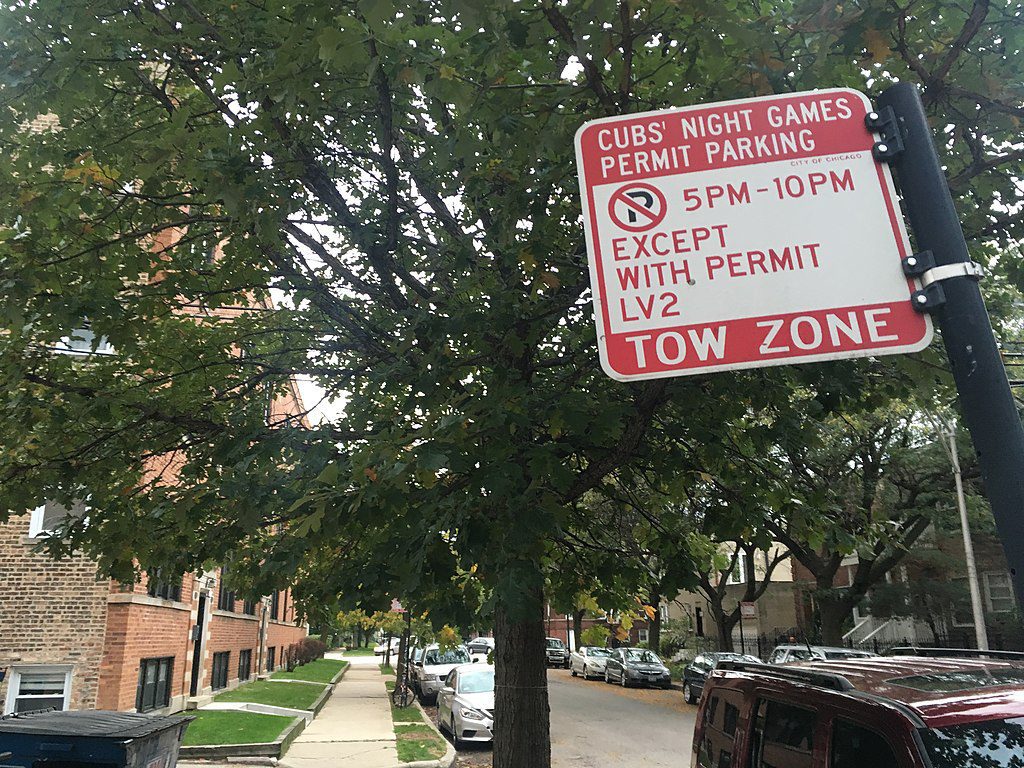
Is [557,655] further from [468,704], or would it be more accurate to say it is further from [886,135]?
[886,135]

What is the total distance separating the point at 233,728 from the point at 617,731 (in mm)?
8500

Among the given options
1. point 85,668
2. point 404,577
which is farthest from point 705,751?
point 85,668

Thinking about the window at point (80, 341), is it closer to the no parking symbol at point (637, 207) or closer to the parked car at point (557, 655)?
the no parking symbol at point (637, 207)

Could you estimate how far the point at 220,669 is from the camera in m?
21.3

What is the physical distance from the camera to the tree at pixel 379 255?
3750 millimetres

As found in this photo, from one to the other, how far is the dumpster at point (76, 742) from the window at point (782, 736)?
16.7 feet

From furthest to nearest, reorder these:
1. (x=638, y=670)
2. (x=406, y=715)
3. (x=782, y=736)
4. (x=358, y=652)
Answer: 1. (x=358, y=652)
2. (x=638, y=670)
3. (x=406, y=715)
4. (x=782, y=736)

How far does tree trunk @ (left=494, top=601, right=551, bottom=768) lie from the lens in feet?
18.9

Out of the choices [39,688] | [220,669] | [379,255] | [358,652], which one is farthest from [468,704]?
[358,652]

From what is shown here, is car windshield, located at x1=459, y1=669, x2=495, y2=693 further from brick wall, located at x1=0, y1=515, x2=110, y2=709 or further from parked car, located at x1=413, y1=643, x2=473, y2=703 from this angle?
brick wall, located at x1=0, y1=515, x2=110, y2=709

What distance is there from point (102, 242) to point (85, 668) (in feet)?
32.2

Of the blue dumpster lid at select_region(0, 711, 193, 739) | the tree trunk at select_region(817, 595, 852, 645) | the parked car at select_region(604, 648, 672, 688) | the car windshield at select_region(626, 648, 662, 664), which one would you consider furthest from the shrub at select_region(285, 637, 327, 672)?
the blue dumpster lid at select_region(0, 711, 193, 739)

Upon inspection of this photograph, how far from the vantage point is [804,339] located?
1647mm

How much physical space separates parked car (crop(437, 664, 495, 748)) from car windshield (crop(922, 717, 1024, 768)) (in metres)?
11.8
